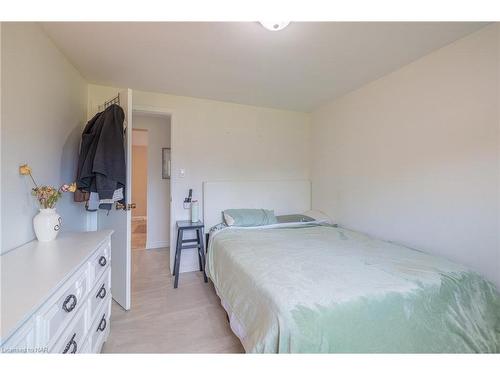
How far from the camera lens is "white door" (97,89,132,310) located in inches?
77.2

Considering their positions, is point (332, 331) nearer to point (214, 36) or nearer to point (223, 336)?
point (223, 336)

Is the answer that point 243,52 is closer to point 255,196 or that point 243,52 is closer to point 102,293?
point 255,196

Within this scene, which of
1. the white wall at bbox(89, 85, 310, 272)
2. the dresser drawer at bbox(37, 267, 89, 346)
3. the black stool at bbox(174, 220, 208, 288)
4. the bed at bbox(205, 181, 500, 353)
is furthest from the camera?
the white wall at bbox(89, 85, 310, 272)

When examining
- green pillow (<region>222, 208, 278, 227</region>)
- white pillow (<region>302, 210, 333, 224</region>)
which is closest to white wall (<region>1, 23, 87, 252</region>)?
green pillow (<region>222, 208, 278, 227</region>)

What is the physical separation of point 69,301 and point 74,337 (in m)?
0.20

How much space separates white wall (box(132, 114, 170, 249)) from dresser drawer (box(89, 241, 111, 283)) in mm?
2570

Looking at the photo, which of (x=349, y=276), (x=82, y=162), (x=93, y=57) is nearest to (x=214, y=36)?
(x=93, y=57)

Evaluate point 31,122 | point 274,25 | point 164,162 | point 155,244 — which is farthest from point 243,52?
point 155,244

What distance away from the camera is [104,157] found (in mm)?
1765

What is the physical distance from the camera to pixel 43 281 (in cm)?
89

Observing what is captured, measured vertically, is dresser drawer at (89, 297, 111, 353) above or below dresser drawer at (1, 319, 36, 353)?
below

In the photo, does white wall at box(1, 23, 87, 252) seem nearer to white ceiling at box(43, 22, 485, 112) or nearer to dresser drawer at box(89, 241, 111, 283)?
white ceiling at box(43, 22, 485, 112)

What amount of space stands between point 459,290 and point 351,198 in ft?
4.73
